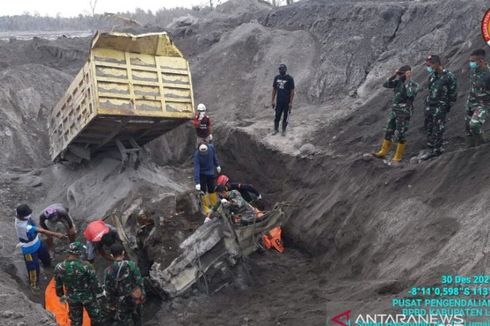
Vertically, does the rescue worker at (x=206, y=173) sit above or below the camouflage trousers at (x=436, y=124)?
below

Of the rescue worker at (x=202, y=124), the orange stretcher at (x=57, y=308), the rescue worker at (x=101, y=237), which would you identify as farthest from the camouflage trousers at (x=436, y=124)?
the orange stretcher at (x=57, y=308)

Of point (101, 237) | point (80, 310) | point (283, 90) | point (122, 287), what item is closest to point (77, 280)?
point (80, 310)

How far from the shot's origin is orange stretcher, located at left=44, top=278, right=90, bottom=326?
25.5 feet

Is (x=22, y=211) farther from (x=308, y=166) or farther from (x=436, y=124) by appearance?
(x=436, y=124)

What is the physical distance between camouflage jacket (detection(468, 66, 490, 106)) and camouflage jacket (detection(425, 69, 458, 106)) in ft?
1.35

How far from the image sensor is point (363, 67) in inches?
637

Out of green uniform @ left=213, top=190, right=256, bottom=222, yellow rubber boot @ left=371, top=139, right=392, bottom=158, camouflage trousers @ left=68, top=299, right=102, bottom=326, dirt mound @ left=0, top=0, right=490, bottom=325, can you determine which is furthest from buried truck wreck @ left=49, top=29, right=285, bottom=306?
yellow rubber boot @ left=371, top=139, right=392, bottom=158

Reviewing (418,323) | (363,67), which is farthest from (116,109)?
(363,67)

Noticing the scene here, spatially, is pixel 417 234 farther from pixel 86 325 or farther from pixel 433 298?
pixel 86 325

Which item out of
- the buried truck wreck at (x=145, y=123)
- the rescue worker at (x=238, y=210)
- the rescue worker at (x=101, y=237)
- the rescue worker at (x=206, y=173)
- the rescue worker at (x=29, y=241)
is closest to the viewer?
the buried truck wreck at (x=145, y=123)

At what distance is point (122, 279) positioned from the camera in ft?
22.6

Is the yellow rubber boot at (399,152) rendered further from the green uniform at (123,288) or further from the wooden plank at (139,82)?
the green uniform at (123,288)

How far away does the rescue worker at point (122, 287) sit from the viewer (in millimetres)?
6895

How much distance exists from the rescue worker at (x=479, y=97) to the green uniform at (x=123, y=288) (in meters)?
5.54
